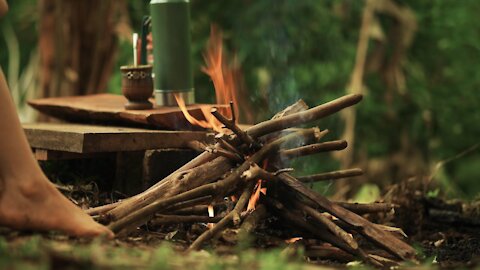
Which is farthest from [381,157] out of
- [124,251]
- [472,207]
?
[124,251]

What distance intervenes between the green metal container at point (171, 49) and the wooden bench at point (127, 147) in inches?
18.2

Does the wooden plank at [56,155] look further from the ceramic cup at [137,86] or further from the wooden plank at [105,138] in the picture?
the ceramic cup at [137,86]

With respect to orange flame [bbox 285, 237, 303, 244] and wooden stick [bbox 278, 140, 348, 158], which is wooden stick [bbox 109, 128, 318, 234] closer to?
wooden stick [bbox 278, 140, 348, 158]

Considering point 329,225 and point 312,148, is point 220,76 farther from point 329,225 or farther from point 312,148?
point 329,225

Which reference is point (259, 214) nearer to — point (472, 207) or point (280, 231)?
point (280, 231)

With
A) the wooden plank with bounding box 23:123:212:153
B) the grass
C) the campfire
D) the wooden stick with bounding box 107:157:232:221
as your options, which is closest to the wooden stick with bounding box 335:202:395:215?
the campfire

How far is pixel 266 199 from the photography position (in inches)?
151

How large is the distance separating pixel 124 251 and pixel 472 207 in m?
2.75

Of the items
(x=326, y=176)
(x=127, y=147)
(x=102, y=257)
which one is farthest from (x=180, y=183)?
(x=102, y=257)

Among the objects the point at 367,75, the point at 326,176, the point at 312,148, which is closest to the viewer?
the point at 312,148

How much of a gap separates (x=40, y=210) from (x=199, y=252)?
577 millimetres

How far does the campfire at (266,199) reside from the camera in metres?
3.55

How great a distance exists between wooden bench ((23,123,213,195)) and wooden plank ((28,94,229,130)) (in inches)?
4.0

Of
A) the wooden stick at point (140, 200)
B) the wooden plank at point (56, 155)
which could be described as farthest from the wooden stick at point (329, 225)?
the wooden plank at point (56, 155)
